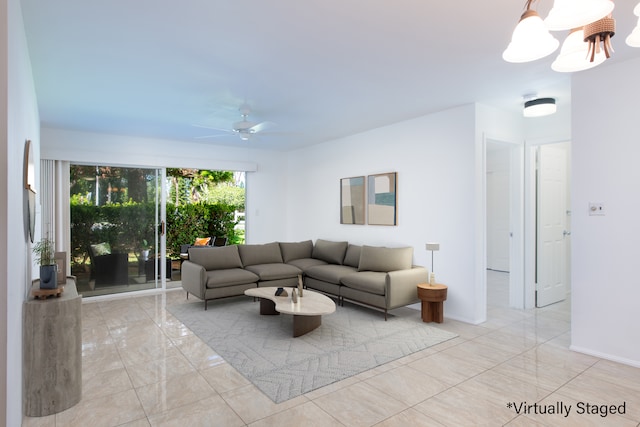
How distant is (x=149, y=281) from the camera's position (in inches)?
241

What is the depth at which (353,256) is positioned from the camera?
5.58 m

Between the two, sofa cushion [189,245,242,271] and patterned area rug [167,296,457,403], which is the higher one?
sofa cushion [189,245,242,271]

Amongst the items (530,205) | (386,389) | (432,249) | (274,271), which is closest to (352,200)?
(274,271)

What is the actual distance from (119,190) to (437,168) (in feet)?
16.2

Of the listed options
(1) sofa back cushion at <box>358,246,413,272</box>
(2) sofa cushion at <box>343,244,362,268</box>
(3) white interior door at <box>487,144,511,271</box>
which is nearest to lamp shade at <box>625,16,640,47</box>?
(1) sofa back cushion at <box>358,246,413,272</box>

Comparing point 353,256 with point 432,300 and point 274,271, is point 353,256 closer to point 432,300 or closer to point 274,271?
point 274,271

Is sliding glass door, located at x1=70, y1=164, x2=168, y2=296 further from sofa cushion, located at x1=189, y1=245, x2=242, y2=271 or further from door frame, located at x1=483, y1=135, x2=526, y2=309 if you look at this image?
door frame, located at x1=483, y1=135, x2=526, y2=309

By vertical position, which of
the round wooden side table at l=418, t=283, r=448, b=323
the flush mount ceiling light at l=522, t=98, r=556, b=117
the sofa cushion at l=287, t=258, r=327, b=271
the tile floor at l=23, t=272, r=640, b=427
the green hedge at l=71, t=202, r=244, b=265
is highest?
the flush mount ceiling light at l=522, t=98, r=556, b=117

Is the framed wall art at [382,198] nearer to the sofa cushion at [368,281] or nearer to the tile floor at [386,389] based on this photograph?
the sofa cushion at [368,281]

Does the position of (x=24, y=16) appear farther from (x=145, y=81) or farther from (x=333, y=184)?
(x=333, y=184)

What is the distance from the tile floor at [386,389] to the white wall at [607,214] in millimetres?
316

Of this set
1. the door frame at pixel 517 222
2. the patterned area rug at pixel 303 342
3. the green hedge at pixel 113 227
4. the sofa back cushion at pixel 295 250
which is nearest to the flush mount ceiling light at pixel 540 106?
the door frame at pixel 517 222

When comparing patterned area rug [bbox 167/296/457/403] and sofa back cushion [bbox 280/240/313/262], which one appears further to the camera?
sofa back cushion [bbox 280/240/313/262]

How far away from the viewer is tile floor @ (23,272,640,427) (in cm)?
234
